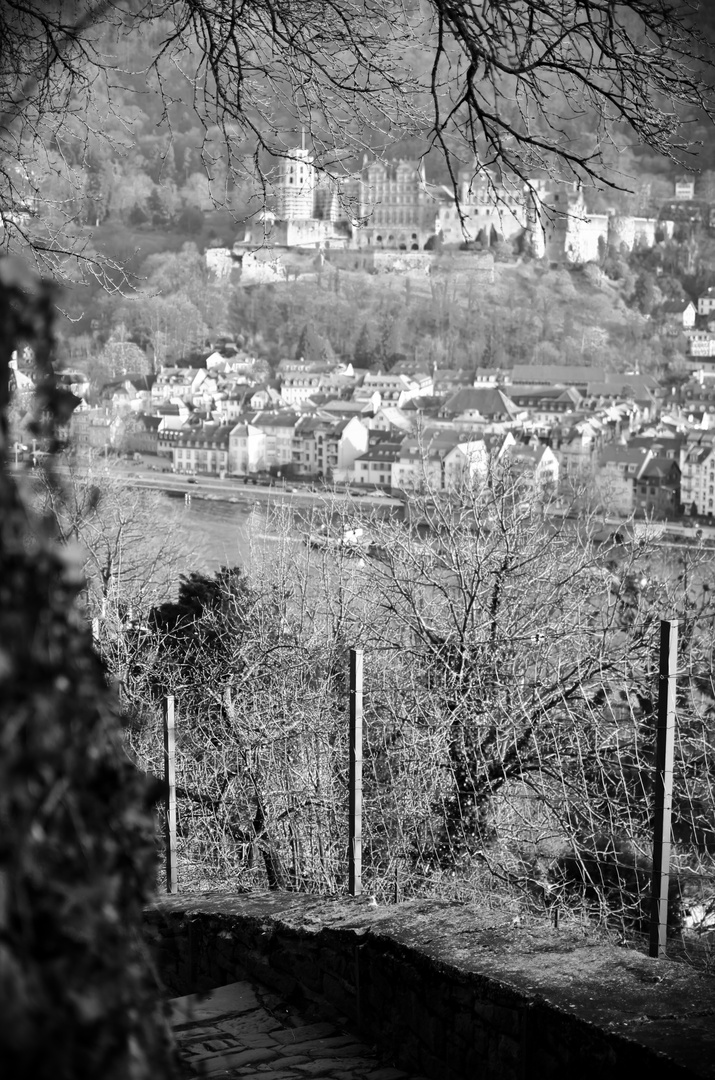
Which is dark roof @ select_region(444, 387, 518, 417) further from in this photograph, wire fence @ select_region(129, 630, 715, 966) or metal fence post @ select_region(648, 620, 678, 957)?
metal fence post @ select_region(648, 620, 678, 957)

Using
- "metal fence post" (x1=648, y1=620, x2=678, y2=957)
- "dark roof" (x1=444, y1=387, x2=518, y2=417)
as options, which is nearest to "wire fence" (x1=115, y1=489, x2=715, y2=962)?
"metal fence post" (x1=648, y1=620, x2=678, y2=957)

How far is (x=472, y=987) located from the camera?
2223mm

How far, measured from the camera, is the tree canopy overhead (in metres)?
2.75

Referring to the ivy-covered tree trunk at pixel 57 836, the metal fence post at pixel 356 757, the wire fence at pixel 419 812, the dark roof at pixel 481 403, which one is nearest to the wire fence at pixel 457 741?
the wire fence at pixel 419 812

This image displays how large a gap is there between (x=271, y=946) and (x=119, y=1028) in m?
2.46

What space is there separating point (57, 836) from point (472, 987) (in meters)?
1.77

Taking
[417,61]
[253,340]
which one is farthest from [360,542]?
[253,340]

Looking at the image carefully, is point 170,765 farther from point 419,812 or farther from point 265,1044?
point 419,812

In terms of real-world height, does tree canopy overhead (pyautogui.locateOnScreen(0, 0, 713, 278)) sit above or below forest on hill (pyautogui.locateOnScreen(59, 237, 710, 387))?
below

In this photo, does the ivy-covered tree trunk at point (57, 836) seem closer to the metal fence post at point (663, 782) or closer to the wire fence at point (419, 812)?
the metal fence post at point (663, 782)

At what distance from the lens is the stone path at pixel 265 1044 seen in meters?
2.31

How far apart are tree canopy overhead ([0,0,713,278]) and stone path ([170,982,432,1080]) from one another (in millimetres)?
1948

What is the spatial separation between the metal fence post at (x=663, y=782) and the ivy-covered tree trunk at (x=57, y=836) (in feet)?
5.76

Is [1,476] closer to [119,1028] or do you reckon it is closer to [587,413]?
[119,1028]
